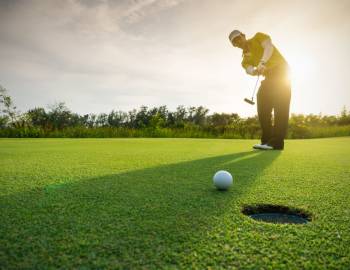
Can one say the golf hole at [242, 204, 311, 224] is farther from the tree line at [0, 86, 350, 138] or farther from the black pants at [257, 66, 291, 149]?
the tree line at [0, 86, 350, 138]

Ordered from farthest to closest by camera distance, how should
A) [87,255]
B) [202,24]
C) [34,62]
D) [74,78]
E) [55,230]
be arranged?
1. [74,78]
2. [34,62]
3. [202,24]
4. [55,230]
5. [87,255]

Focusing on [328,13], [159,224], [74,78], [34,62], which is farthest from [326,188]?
[74,78]

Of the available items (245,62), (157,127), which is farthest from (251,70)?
(157,127)

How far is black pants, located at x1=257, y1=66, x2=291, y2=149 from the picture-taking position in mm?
5859

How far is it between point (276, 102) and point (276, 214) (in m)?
4.53

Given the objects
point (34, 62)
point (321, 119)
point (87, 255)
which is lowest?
point (87, 255)

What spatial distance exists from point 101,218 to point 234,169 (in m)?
2.19

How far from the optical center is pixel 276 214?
6.07 ft

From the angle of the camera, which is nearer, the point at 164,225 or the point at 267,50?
the point at 164,225

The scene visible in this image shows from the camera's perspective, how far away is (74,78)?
94.9 feet

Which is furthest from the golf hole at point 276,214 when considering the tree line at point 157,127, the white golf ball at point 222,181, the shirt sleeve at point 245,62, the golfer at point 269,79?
the tree line at point 157,127

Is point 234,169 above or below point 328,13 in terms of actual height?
below

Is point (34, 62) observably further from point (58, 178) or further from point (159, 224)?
point (159, 224)

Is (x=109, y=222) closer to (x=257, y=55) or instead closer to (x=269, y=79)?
(x=269, y=79)
